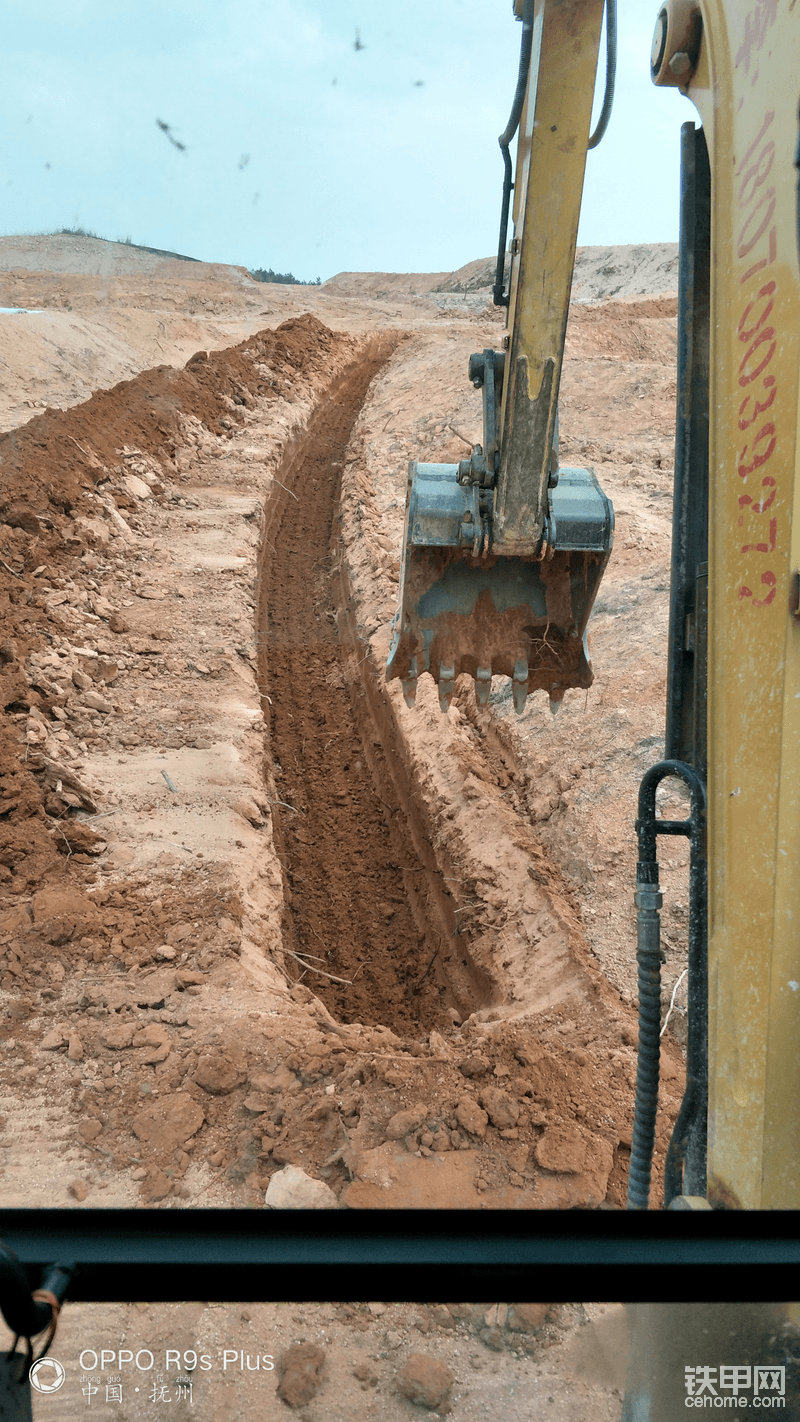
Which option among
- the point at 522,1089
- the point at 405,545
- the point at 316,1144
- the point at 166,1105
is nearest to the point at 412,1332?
the point at 316,1144

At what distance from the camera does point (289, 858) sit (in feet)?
18.4

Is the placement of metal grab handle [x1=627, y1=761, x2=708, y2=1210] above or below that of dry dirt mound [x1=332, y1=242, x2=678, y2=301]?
below

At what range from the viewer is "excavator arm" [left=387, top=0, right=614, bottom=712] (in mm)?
2955

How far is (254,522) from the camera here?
33.4ft

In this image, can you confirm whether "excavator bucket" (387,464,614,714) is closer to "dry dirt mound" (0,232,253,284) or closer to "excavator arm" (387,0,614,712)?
"excavator arm" (387,0,614,712)

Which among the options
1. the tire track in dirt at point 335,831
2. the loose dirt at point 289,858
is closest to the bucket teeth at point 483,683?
the loose dirt at point 289,858

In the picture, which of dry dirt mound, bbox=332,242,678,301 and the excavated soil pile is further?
dry dirt mound, bbox=332,242,678,301

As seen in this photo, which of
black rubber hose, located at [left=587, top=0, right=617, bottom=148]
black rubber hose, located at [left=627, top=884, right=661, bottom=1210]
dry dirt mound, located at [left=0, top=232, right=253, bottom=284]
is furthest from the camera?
Result: dry dirt mound, located at [left=0, top=232, right=253, bottom=284]

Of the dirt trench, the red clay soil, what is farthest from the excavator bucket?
the red clay soil

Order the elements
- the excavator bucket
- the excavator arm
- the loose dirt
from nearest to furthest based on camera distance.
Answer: the excavator arm → the loose dirt → the excavator bucket

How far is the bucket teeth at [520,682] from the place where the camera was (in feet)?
13.8

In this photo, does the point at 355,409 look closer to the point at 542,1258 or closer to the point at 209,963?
the point at 209,963

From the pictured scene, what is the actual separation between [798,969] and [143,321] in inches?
868

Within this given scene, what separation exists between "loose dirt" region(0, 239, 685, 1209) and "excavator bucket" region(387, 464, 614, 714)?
1.36 m
